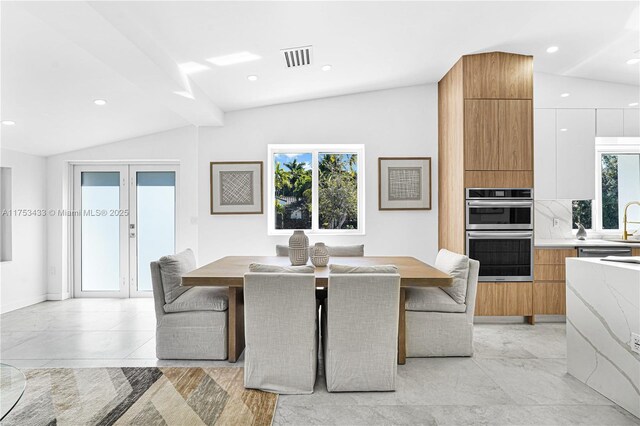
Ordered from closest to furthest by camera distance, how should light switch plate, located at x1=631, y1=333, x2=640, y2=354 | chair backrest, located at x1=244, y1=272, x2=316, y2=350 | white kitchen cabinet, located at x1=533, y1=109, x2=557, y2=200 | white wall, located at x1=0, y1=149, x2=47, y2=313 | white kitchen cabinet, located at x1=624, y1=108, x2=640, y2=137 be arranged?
1. light switch plate, located at x1=631, y1=333, x2=640, y2=354
2. chair backrest, located at x1=244, y1=272, x2=316, y2=350
3. white kitchen cabinet, located at x1=533, y1=109, x2=557, y2=200
4. white kitchen cabinet, located at x1=624, y1=108, x2=640, y2=137
5. white wall, located at x1=0, y1=149, x2=47, y2=313

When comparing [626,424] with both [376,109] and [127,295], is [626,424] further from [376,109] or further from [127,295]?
[127,295]

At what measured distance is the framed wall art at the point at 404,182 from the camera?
4.90 m

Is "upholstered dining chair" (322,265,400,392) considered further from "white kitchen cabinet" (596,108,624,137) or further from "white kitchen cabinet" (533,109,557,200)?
Answer: "white kitchen cabinet" (596,108,624,137)

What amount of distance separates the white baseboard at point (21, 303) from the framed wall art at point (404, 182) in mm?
4762

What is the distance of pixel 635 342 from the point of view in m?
2.19

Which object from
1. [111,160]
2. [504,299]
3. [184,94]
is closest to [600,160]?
[504,299]

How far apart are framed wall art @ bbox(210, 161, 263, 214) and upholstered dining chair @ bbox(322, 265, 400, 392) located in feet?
8.76

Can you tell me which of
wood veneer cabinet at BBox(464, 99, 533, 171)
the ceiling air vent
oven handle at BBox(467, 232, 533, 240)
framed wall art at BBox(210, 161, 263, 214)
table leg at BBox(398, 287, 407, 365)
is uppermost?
the ceiling air vent

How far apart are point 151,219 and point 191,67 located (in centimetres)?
270

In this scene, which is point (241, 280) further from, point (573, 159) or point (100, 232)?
point (573, 159)

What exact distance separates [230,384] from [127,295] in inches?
139

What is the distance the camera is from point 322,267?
10.8 ft

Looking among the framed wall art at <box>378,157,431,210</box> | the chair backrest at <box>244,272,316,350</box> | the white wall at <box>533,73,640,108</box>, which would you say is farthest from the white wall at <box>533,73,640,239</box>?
the chair backrest at <box>244,272,316,350</box>

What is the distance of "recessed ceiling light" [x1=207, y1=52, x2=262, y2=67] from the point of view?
339 centimetres
